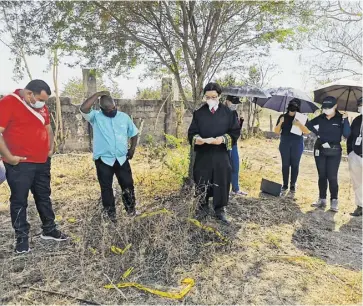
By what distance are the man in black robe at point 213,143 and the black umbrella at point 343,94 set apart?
206 centimetres

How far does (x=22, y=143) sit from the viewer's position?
10.3ft

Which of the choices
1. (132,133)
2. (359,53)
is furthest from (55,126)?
(359,53)

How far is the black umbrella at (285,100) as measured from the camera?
5375 millimetres

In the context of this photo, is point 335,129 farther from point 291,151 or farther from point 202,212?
point 202,212

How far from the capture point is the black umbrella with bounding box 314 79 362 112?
504cm

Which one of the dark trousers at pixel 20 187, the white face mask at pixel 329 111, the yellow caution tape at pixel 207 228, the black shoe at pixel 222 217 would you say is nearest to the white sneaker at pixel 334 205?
the white face mask at pixel 329 111

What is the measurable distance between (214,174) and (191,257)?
1.16 meters

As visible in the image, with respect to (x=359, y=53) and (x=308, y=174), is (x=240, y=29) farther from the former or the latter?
(x=359, y=53)

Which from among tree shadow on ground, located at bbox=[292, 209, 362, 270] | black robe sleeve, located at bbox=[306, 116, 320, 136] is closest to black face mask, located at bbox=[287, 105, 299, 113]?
black robe sleeve, located at bbox=[306, 116, 320, 136]

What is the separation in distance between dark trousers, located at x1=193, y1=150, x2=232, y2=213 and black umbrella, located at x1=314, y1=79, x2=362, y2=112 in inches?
89.9

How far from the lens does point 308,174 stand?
7500mm

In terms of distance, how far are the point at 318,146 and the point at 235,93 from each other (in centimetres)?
147

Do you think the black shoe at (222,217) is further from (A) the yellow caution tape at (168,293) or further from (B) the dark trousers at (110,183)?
(A) the yellow caution tape at (168,293)

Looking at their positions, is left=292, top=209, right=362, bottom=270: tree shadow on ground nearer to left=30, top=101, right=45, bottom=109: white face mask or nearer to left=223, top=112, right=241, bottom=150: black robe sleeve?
left=223, top=112, right=241, bottom=150: black robe sleeve
